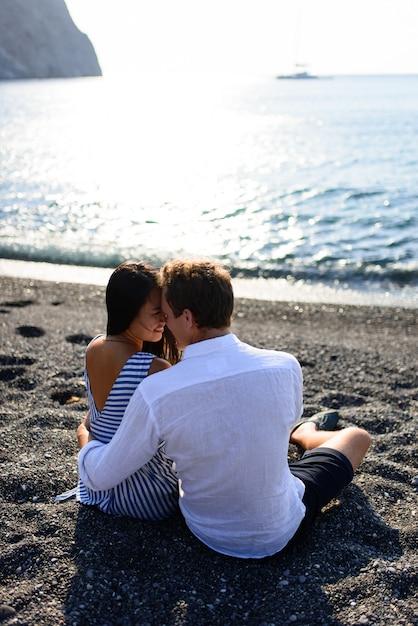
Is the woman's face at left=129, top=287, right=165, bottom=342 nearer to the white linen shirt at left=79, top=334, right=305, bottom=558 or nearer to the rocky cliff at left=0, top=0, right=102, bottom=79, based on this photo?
the white linen shirt at left=79, top=334, right=305, bottom=558

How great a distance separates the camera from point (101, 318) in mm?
7117

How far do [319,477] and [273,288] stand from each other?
6704mm

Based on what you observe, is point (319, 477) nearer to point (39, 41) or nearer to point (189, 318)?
point (189, 318)

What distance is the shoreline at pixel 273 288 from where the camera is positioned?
358 inches

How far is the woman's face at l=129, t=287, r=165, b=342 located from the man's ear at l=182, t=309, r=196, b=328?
1.08 ft

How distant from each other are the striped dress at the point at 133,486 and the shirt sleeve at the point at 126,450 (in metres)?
0.23

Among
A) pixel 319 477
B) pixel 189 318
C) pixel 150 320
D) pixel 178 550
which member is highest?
pixel 189 318

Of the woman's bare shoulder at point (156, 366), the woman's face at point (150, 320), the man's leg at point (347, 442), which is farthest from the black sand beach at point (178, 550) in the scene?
the woman's face at point (150, 320)

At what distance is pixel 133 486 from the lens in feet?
10.0

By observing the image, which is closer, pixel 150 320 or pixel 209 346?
pixel 209 346

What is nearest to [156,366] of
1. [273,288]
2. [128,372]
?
[128,372]

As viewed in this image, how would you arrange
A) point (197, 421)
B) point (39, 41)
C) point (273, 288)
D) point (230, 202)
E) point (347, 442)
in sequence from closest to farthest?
point (197, 421), point (347, 442), point (273, 288), point (230, 202), point (39, 41)

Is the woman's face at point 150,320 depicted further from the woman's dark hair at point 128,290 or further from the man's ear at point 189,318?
the man's ear at point 189,318

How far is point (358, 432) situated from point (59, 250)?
9078 millimetres
